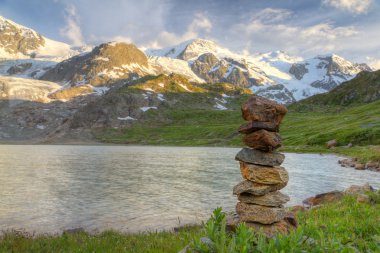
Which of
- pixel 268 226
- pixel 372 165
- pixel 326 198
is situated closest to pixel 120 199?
pixel 326 198

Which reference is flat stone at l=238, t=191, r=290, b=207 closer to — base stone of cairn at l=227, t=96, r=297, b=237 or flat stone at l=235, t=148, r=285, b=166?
base stone of cairn at l=227, t=96, r=297, b=237

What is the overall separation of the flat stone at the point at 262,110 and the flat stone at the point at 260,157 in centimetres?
114

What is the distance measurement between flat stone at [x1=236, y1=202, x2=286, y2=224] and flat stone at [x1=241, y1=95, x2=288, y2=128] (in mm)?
3049

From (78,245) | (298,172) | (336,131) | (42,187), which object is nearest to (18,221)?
(78,245)

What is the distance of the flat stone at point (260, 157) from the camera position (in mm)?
13109

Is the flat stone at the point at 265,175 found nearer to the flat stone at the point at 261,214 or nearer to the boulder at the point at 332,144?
the flat stone at the point at 261,214

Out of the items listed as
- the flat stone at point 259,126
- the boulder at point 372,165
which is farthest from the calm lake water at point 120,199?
the boulder at point 372,165

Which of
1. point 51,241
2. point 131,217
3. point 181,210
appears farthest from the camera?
point 181,210

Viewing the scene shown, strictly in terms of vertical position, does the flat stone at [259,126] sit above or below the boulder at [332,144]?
above

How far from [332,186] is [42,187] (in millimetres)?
31075

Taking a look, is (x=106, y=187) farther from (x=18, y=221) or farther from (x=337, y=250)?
(x=337, y=250)

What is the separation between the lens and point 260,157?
1313 centimetres

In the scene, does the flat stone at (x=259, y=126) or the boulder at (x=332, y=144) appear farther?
the boulder at (x=332, y=144)

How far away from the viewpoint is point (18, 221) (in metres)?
22.7
